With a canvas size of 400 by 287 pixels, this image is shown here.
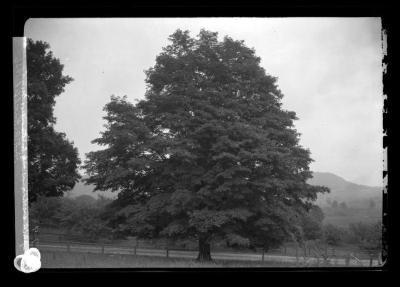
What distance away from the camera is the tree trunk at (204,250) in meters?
9.62

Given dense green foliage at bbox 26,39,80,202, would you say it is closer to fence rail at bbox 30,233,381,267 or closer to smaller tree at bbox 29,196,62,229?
smaller tree at bbox 29,196,62,229

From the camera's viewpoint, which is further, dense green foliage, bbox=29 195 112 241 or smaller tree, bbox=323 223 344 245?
smaller tree, bbox=323 223 344 245

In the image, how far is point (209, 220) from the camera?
9070mm

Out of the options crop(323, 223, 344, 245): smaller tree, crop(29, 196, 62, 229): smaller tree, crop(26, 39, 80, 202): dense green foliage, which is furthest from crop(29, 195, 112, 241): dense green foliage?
crop(323, 223, 344, 245): smaller tree

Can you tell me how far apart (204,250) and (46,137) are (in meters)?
4.93

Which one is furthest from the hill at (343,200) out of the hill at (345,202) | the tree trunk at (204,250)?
the tree trunk at (204,250)

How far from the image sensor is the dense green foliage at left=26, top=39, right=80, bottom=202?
914cm

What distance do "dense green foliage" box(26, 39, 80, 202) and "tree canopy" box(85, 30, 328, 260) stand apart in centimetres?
70

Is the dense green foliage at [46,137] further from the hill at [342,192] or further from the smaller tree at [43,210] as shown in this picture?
the hill at [342,192]

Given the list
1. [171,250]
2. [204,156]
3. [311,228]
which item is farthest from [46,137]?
[311,228]

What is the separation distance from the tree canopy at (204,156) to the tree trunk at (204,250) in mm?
29
